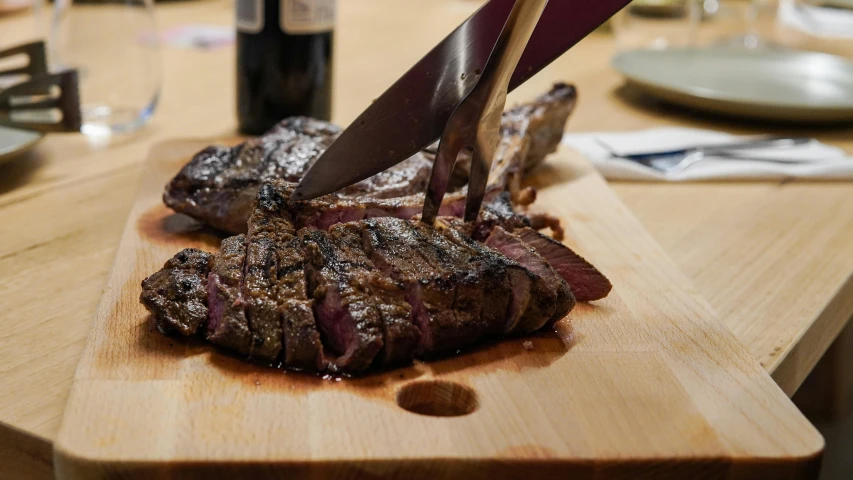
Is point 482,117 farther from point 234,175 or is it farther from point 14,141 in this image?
point 14,141

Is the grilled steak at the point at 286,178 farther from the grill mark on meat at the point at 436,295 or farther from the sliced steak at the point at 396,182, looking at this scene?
the grill mark on meat at the point at 436,295

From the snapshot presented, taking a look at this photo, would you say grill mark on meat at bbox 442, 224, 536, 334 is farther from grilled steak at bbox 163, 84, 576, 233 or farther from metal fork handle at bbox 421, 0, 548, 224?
grilled steak at bbox 163, 84, 576, 233

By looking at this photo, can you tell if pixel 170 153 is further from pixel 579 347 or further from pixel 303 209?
pixel 579 347

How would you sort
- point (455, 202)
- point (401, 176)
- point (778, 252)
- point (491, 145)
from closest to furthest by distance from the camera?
point (491, 145) → point (455, 202) → point (401, 176) → point (778, 252)

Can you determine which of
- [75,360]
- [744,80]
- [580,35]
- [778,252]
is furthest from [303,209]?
[744,80]

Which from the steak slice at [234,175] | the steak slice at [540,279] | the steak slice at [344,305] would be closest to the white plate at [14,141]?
the steak slice at [234,175]
